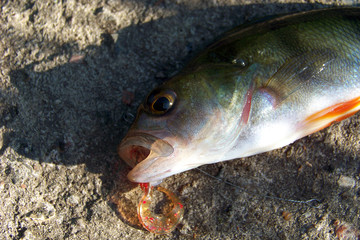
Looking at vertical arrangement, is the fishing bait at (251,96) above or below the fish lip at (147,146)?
above

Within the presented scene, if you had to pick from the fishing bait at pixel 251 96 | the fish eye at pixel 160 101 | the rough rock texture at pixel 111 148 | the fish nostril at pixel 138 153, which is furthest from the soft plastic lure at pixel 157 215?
the fish eye at pixel 160 101

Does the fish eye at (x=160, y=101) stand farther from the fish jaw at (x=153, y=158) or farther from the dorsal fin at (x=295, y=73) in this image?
the dorsal fin at (x=295, y=73)

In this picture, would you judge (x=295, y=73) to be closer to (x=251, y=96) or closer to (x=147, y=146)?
(x=251, y=96)

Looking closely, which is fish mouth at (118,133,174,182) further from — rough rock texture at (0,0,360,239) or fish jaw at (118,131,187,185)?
rough rock texture at (0,0,360,239)

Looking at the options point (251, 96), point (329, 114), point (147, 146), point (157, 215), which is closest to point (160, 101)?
point (147, 146)

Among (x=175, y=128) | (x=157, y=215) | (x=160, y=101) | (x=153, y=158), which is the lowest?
(x=157, y=215)

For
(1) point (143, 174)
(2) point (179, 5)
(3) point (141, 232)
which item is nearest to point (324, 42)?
(2) point (179, 5)
